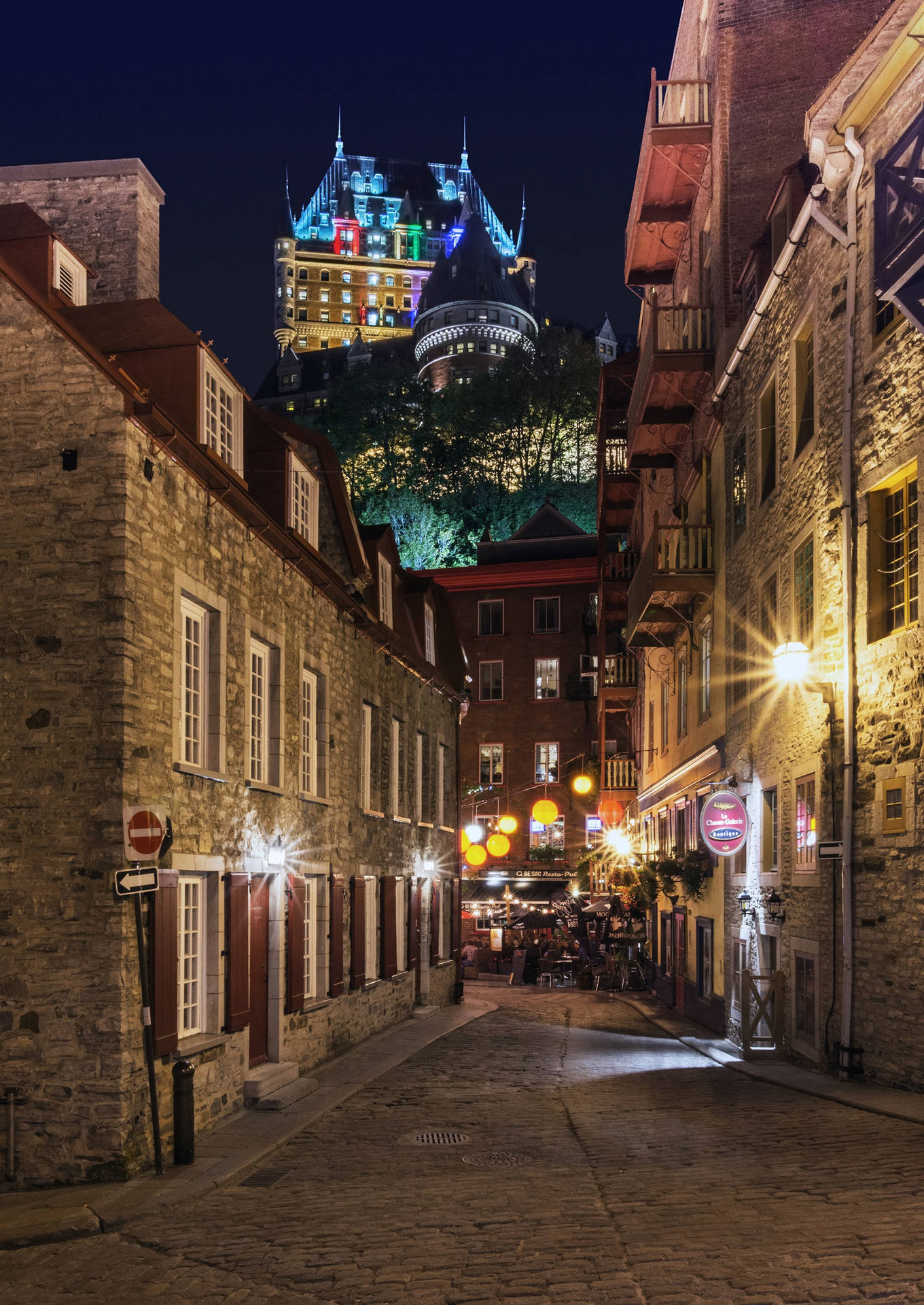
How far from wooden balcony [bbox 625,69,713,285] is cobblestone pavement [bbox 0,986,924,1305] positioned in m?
17.2

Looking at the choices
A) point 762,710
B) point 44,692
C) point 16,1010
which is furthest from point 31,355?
point 762,710

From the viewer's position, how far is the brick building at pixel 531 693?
155 feet

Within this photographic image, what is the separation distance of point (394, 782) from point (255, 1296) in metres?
15.3

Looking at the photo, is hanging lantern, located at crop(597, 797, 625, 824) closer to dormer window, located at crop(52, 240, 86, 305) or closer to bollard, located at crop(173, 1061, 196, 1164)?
dormer window, located at crop(52, 240, 86, 305)

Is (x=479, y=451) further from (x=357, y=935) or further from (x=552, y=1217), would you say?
(x=552, y=1217)

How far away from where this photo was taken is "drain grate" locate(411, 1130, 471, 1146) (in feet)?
37.6

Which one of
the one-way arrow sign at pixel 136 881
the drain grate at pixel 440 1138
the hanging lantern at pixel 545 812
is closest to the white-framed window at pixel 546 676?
the hanging lantern at pixel 545 812

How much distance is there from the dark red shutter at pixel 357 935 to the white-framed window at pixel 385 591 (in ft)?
14.8

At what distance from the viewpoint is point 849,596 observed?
14320mm

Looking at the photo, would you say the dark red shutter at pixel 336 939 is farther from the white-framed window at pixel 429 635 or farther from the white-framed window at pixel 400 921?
the white-framed window at pixel 429 635

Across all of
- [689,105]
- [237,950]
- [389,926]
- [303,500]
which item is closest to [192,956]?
[237,950]

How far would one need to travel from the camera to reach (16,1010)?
1038 centimetres

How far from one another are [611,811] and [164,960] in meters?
28.8

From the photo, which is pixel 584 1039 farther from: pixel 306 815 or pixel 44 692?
pixel 44 692
